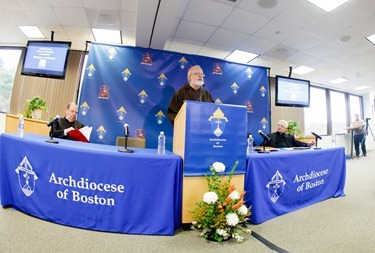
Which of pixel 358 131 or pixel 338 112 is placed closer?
pixel 358 131

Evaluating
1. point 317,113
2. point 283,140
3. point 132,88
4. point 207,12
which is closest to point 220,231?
point 283,140

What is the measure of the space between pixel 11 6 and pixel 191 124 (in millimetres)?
4105

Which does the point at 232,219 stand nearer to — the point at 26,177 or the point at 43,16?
the point at 26,177

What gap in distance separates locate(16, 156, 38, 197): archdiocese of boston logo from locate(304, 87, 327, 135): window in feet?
25.3

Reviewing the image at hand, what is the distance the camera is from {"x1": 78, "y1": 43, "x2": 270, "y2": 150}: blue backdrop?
3.22m

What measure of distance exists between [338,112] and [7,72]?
12.0 meters

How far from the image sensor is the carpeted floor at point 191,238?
126 centimetres

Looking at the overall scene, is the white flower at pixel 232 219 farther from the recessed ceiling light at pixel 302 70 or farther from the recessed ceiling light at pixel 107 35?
the recessed ceiling light at pixel 302 70

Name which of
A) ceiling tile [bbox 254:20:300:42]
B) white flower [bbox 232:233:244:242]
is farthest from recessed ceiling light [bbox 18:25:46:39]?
white flower [bbox 232:233:244:242]

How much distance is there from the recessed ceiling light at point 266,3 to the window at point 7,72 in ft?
19.4

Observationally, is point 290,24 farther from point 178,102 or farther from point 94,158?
point 94,158

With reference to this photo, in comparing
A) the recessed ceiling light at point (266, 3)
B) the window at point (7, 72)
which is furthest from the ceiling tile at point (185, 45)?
the window at point (7, 72)

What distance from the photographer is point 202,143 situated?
148cm

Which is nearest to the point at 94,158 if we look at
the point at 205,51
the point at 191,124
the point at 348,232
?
the point at 191,124
